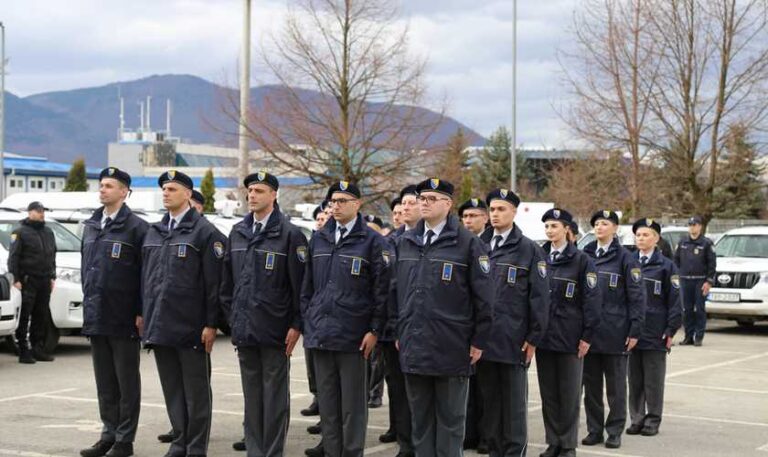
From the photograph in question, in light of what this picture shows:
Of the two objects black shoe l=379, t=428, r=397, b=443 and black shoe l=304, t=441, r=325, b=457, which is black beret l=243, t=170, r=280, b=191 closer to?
black shoe l=304, t=441, r=325, b=457

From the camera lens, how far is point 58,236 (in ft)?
57.7

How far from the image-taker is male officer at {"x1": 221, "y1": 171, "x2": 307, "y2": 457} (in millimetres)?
8539

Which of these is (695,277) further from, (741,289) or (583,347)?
(583,347)

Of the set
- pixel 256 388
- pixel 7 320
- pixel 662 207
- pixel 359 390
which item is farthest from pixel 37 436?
pixel 662 207

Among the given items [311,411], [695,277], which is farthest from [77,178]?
[311,411]

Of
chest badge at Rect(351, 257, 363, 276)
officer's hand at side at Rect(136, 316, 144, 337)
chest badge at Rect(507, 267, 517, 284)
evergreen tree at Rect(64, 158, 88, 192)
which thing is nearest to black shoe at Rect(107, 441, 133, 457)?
officer's hand at side at Rect(136, 316, 144, 337)

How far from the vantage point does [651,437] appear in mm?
10711

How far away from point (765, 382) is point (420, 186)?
8.45 metres

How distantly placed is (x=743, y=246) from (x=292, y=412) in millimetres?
14277

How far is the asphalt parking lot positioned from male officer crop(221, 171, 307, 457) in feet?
3.37

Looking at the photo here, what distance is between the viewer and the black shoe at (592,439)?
33.6ft

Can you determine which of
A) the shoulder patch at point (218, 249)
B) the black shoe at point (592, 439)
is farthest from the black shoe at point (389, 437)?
the shoulder patch at point (218, 249)

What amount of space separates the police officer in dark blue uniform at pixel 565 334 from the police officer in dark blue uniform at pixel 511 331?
27.7 inches

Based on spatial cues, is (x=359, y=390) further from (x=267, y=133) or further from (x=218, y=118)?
(x=218, y=118)
